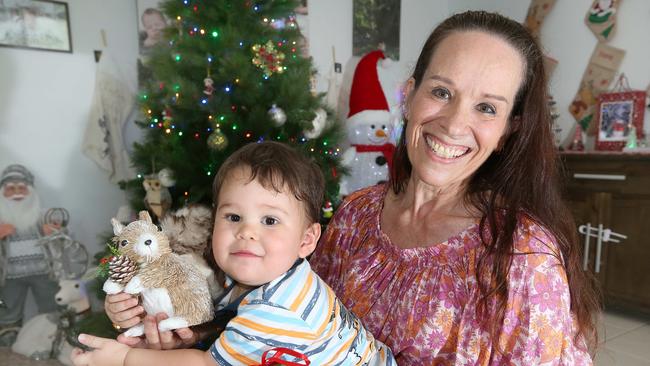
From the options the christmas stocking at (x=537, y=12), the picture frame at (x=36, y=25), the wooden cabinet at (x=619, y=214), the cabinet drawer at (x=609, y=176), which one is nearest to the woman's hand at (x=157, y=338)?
the picture frame at (x=36, y=25)

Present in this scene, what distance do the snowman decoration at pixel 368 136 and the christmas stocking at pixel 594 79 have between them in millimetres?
1752

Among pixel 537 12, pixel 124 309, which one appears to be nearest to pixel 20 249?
pixel 124 309

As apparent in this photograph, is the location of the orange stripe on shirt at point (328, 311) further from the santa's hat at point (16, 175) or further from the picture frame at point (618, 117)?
the picture frame at point (618, 117)

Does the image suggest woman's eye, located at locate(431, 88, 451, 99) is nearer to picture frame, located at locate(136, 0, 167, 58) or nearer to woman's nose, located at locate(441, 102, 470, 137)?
woman's nose, located at locate(441, 102, 470, 137)

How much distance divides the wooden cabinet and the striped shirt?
243 centimetres

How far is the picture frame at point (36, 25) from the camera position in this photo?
250 cm

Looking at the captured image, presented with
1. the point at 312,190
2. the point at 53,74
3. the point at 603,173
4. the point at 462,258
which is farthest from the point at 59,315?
the point at 603,173

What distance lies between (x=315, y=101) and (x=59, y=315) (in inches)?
75.6

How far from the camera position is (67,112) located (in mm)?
2760

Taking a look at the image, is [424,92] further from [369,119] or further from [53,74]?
[53,74]

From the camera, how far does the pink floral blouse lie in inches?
33.7

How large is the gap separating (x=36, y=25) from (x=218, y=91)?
1358 mm

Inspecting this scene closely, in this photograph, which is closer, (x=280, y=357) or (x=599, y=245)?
(x=280, y=357)

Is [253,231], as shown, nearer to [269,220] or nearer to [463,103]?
[269,220]
